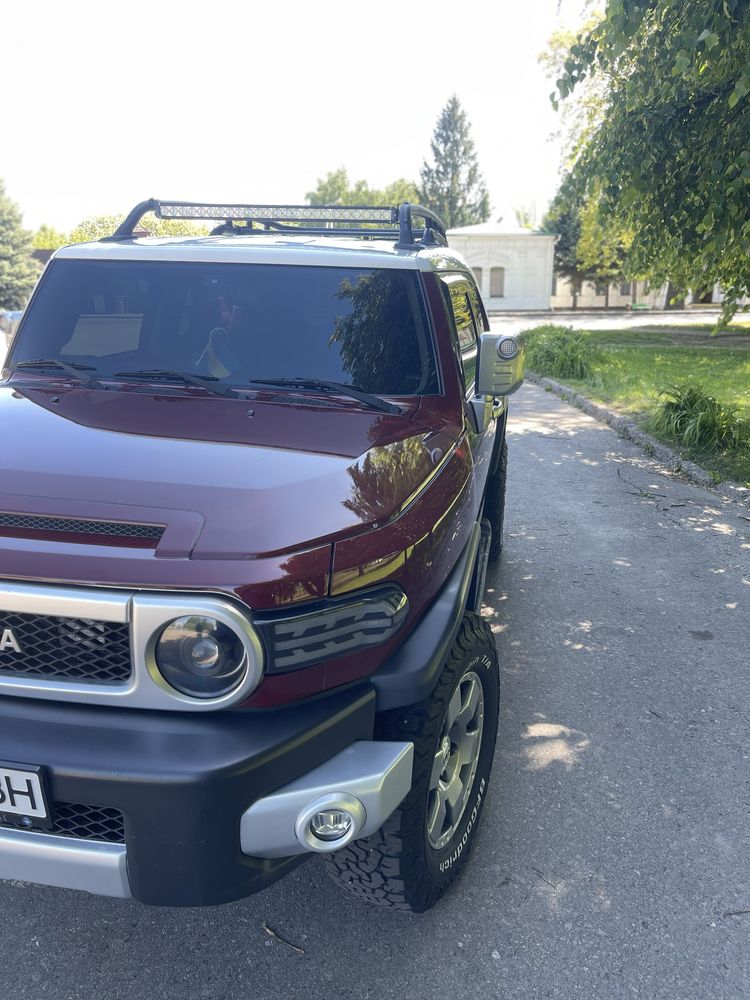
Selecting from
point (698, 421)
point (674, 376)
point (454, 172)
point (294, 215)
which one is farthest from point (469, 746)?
point (454, 172)

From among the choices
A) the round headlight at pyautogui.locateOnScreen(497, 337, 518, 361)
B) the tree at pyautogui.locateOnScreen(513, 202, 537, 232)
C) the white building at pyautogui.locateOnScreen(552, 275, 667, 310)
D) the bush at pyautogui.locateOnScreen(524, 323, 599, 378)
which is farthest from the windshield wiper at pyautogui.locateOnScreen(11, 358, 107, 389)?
the tree at pyautogui.locateOnScreen(513, 202, 537, 232)

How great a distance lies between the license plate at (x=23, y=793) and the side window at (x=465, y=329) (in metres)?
2.23

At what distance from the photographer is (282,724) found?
197cm

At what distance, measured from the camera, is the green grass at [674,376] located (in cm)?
886

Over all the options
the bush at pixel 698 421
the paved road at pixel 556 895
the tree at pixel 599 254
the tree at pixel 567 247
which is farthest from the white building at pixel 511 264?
the paved road at pixel 556 895

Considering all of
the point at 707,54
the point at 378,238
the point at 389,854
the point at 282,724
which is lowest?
the point at 389,854

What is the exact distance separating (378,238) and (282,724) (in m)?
3.11

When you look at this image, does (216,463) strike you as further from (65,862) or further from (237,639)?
(65,862)

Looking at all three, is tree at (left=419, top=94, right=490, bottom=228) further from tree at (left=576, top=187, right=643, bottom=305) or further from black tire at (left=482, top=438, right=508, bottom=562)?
black tire at (left=482, top=438, right=508, bottom=562)

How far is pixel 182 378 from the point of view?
3.09 meters

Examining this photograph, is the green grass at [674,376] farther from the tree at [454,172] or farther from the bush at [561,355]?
the tree at [454,172]

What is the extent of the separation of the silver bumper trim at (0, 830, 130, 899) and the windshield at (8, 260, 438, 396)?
68.0 inches

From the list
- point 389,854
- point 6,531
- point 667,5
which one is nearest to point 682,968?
point 389,854

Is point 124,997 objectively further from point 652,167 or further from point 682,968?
point 652,167
